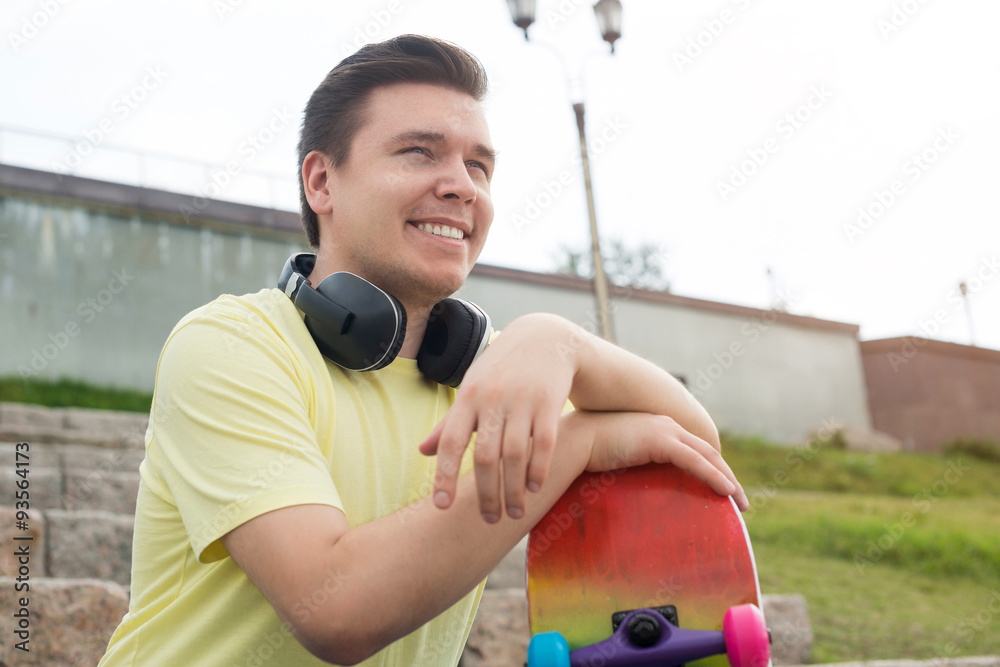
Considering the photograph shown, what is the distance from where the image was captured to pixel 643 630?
1.22 metres

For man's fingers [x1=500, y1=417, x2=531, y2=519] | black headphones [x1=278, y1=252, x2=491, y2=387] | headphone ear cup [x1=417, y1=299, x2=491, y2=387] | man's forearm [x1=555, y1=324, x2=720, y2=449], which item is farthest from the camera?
headphone ear cup [x1=417, y1=299, x2=491, y2=387]

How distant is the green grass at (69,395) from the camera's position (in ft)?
25.9

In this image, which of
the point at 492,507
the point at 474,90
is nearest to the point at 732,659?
the point at 492,507

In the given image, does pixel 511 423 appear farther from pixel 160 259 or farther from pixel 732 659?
pixel 160 259

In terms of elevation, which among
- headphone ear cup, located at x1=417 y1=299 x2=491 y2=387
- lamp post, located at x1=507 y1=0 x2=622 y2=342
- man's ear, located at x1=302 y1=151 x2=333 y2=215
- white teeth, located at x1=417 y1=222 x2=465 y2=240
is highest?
lamp post, located at x1=507 y1=0 x2=622 y2=342

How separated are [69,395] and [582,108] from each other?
20.2 ft

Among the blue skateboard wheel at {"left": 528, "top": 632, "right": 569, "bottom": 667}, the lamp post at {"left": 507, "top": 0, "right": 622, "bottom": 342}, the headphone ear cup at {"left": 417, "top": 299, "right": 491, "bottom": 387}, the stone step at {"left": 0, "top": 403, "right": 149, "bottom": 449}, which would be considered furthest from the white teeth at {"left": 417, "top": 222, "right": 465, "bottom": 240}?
the lamp post at {"left": 507, "top": 0, "right": 622, "bottom": 342}

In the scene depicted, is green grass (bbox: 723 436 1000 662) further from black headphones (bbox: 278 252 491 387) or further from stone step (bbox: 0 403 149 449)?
stone step (bbox: 0 403 149 449)

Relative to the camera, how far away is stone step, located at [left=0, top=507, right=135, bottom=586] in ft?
8.77

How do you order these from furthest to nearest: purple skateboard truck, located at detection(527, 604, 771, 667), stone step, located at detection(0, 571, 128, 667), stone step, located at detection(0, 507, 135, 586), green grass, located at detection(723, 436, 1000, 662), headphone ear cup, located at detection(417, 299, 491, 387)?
green grass, located at detection(723, 436, 1000, 662), stone step, located at detection(0, 507, 135, 586), stone step, located at detection(0, 571, 128, 667), headphone ear cup, located at detection(417, 299, 491, 387), purple skateboard truck, located at detection(527, 604, 771, 667)

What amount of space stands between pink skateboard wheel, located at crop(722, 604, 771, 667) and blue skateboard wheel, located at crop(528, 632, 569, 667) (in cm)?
26

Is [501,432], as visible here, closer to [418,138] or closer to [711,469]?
[711,469]

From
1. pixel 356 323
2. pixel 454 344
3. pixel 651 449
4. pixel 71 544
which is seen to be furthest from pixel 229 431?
pixel 71 544

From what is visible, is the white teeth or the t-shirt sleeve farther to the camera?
the white teeth
